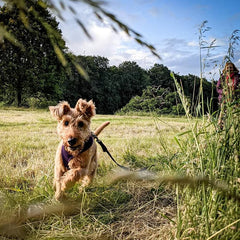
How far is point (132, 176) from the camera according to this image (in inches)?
18.6

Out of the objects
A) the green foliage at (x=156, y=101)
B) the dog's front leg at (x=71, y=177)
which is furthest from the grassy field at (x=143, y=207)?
the green foliage at (x=156, y=101)

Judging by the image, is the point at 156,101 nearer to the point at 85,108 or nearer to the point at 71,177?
the point at 85,108

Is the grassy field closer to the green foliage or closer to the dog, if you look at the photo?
the dog

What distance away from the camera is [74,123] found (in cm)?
217

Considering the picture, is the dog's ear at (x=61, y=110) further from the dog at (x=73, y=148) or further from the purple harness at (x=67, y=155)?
the purple harness at (x=67, y=155)

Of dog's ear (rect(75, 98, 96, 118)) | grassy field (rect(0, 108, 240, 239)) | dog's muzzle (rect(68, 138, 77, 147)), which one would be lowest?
grassy field (rect(0, 108, 240, 239))

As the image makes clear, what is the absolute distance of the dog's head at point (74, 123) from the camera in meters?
2.06

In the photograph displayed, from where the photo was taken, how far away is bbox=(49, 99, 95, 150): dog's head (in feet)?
6.77

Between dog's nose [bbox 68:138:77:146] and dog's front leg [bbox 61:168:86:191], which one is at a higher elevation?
dog's nose [bbox 68:138:77:146]

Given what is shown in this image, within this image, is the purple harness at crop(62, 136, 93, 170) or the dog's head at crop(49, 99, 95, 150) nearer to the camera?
the dog's head at crop(49, 99, 95, 150)

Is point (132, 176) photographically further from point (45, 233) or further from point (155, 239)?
point (45, 233)

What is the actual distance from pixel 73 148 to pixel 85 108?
471mm

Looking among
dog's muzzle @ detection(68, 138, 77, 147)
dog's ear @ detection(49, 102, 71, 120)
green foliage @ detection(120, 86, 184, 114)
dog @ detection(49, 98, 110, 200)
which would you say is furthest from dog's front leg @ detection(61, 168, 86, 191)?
green foliage @ detection(120, 86, 184, 114)

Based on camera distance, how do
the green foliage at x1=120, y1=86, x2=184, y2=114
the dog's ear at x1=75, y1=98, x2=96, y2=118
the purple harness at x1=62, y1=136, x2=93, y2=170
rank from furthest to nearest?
the dog's ear at x1=75, y1=98, x2=96, y2=118
the purple harness at x1=62, y1=136, x2=93, y2=170
the green foliage at x1=120, y1=86, x2=184, y2=114
